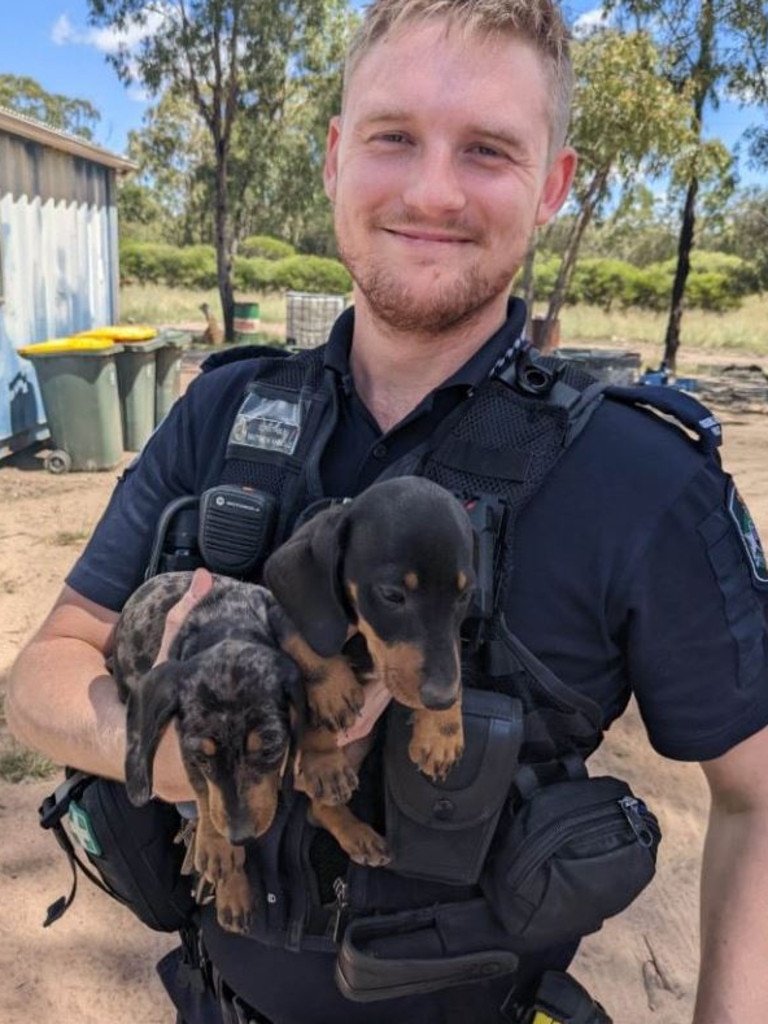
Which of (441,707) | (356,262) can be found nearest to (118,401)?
(356,262)

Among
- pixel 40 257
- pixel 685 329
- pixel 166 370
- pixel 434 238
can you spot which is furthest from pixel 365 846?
pixel 685 329

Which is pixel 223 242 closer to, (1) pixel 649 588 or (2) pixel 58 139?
(2) pixel 58 139

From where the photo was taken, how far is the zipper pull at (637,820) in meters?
1.62

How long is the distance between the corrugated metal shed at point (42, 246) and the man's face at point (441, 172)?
8.97 metres

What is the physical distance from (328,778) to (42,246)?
1093 centimetres

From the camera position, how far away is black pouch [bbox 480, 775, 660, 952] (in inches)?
61.0

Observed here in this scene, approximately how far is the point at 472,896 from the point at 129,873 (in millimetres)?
692

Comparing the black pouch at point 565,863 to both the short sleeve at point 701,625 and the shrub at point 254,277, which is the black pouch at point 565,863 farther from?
the shrub at point 254,277

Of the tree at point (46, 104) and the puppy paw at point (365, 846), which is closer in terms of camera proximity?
the puppy paw at point (365, 846)

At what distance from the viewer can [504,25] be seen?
1792mm

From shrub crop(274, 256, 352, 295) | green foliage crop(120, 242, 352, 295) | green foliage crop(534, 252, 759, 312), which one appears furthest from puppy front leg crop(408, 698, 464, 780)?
shrub crop(274, 256, 352, 295)

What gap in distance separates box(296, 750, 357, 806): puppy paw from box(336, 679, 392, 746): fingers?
0.12 ft

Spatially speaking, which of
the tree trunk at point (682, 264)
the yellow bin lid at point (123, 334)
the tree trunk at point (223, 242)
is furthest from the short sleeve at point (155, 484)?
the tree trunk at point (223, 242)

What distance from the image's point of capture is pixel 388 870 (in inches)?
64.7
